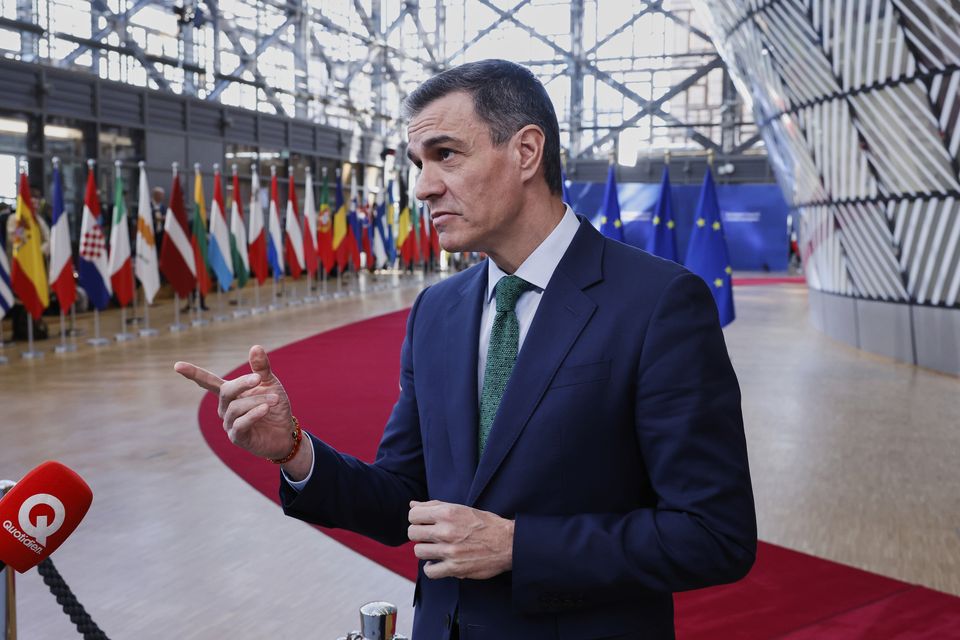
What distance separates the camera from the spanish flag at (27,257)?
11.3 meters

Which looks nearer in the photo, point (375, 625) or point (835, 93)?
point (375, 625)

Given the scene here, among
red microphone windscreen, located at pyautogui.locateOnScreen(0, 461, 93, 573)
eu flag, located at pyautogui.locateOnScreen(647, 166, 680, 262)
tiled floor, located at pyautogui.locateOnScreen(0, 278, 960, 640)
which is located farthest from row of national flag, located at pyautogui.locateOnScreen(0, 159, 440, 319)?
red microphone windscreen, located at pyautogui.locateOnScreen(0, 461, 93, 573)

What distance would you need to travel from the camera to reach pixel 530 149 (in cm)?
164

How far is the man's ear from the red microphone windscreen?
908 millimetres

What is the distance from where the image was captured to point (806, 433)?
7.62 metres

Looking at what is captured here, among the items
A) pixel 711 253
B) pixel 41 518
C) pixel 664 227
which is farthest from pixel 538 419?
pixel 664 227

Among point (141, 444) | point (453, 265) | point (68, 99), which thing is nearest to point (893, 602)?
point (141, 444)

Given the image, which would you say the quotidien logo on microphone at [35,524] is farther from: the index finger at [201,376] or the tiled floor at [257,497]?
the tiled floor at [257,497]

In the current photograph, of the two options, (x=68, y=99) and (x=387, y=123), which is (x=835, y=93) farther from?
(x=387, y=123)

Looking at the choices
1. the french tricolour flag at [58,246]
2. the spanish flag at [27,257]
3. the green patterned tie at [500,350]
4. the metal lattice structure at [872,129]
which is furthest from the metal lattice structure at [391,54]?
the green patterned tie at [500,350]

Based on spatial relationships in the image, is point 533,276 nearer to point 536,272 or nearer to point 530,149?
point 536,272

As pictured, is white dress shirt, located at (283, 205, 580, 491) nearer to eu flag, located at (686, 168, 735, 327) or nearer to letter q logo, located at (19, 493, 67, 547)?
letter q logo, located at (19, 493, 67, 547)

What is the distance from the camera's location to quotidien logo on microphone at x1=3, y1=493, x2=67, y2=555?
158 centimetres

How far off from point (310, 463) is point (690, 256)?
33.2 ft
